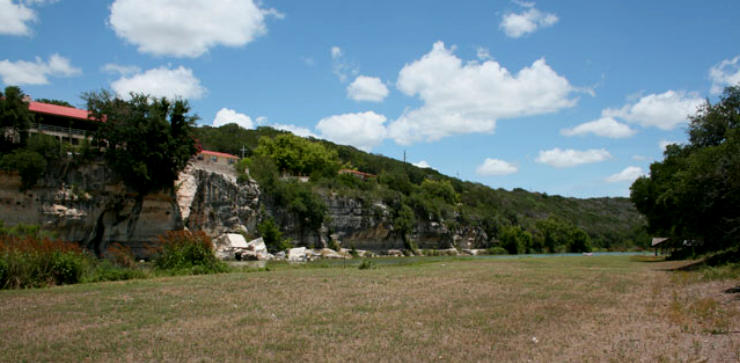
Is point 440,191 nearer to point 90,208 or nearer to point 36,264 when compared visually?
point 90,208

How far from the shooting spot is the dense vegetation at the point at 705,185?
847 inches

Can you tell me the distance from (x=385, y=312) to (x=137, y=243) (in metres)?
46.9

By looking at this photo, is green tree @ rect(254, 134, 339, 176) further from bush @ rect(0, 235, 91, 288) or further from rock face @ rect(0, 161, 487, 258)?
bush @ rect(0, 235, 91, 288)

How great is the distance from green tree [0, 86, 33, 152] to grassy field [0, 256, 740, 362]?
124 feet

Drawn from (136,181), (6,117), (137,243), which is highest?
(6,117)

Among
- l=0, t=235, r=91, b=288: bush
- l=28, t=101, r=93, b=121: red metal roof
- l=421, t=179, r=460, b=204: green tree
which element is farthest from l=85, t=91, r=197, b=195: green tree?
l=421, t=179, r=460, b=204: green tree

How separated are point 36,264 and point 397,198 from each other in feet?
227

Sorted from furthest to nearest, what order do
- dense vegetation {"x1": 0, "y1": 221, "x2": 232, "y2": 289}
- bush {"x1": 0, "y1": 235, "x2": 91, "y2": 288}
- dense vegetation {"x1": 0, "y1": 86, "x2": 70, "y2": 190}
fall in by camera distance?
dense vegetation {"x1": 0, "y1": 86, "x2": 70, "y2": 190} < dense vegetation {"x1": 0, "y1": 221, "x2": 232, "y2": 289} < bush {"x1": 0, "y1": 235, "x2": 91, "y2": 288}

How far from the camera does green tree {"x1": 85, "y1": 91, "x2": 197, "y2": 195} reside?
46.6m

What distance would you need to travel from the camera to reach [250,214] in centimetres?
6106

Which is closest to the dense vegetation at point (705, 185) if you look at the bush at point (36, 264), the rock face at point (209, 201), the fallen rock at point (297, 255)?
the bush at point (36, 264)

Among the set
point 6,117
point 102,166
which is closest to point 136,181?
point 102,166

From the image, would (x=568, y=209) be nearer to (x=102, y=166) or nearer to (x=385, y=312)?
(x=102, y=166)

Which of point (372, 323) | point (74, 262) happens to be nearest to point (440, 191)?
point (74, 262)
